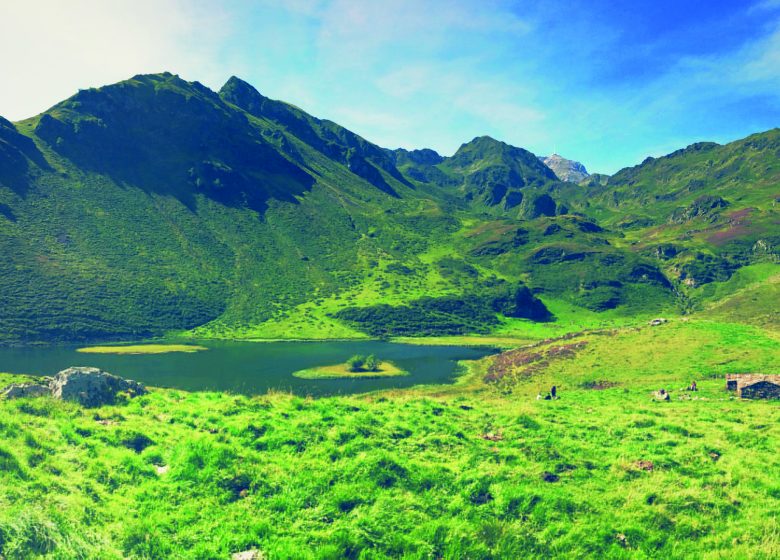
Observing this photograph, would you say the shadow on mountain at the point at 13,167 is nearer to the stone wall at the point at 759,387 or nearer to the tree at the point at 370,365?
the tree at the point at 370,365

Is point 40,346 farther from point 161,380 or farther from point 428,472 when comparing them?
point 428,472

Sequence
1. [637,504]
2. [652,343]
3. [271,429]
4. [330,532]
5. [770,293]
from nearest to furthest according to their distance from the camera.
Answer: [330,532] < [637,504] < [271,429] < [652,343] < [770,293]

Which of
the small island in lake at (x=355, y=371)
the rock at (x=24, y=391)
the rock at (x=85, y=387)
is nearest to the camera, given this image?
the rock at (x=24, y=391)

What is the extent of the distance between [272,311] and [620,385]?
13354 centimetres

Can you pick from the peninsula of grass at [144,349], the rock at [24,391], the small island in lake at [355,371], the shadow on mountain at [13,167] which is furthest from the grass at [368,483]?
the shadow on mountain at [13,167]

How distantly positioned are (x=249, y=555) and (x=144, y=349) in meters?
118

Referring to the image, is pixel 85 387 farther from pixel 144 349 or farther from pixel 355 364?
pixel 144 349

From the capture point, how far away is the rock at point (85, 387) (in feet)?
67.5

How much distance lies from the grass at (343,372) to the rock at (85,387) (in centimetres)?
5874

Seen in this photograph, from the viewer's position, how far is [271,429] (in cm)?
1714

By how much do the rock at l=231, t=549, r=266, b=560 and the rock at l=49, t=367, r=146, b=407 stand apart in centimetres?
1532

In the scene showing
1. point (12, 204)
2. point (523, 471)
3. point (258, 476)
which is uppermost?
point (12, 204)

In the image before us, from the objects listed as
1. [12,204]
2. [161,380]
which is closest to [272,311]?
[161,380]

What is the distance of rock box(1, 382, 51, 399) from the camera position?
1987 centimetres
